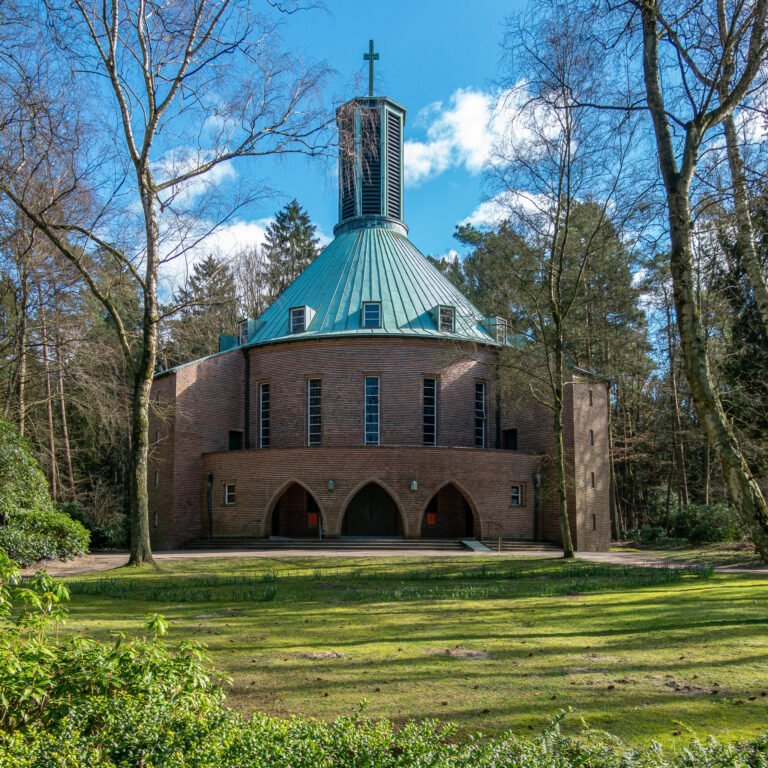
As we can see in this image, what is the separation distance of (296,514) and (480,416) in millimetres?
9226

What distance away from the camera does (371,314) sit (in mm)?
32656

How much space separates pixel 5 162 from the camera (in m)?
18.6

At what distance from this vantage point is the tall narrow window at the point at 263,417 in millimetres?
33344

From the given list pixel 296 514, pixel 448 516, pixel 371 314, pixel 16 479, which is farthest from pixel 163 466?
pixel 448 516

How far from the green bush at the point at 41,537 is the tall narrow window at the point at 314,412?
1220 cm

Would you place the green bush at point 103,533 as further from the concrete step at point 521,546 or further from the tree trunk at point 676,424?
the tree trunk at point 676,424

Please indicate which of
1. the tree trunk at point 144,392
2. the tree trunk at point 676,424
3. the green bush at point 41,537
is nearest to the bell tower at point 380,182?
the tree trunk at point 676,424

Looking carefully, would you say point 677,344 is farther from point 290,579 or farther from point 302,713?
point 302,713

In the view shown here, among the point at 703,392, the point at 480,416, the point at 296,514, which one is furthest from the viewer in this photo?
the point at 480,416

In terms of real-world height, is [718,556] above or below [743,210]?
below

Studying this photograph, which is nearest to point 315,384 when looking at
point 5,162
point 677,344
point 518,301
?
point 518,301

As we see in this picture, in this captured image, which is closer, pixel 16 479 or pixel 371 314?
pixel 16 479

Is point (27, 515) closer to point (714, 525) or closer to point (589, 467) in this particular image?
point (589, 467)

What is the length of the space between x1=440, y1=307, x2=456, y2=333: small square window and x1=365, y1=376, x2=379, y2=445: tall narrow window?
3.96 meters
